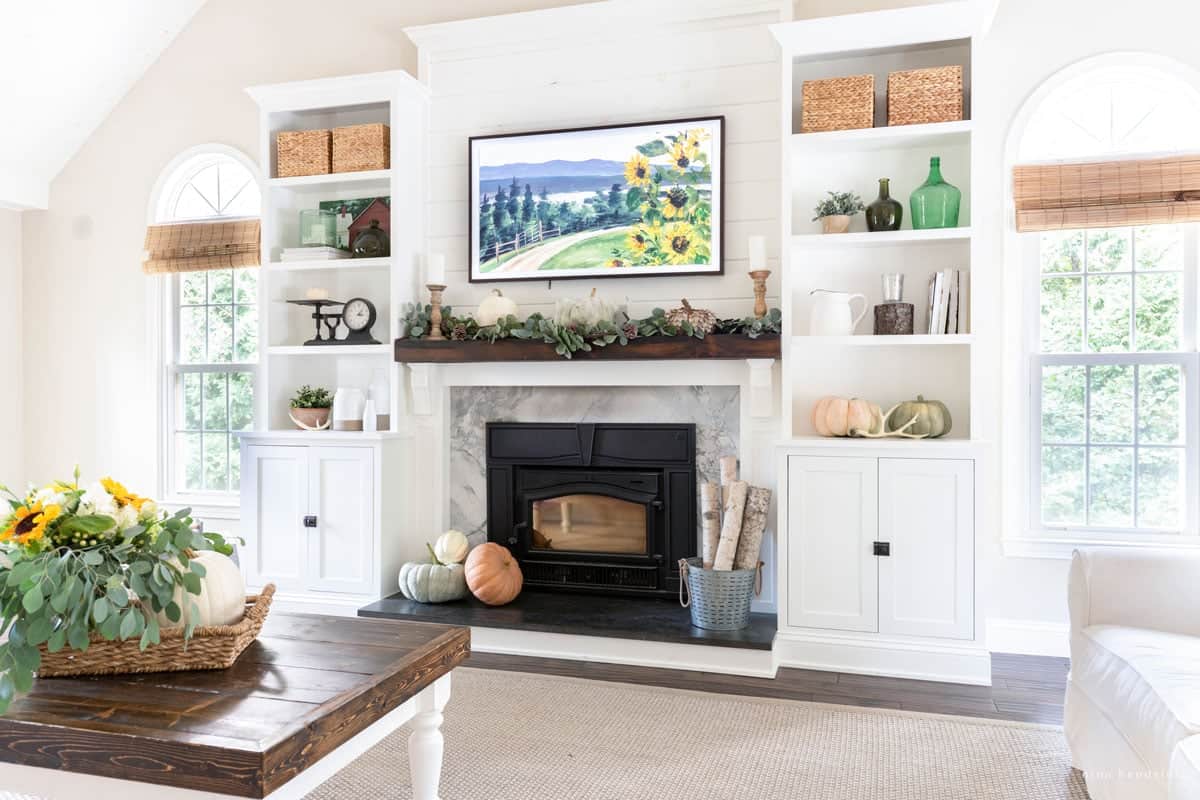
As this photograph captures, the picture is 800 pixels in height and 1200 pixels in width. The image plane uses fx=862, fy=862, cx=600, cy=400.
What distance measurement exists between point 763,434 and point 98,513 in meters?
2.71

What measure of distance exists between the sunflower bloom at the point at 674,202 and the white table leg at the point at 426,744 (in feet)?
8.23

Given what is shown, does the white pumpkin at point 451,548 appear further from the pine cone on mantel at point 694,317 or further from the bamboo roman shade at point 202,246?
the bamboo roman shade at point 202,246

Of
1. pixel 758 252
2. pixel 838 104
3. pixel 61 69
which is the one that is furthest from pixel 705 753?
pixel 61 69

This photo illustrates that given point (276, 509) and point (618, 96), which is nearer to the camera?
point (618, 96)

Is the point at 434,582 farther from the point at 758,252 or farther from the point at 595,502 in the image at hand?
the point at 758,252

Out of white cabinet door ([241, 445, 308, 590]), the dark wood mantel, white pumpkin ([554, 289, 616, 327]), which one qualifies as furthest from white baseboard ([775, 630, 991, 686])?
white cabinet door ([241, 445, 308, 590])

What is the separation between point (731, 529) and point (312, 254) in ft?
8.11

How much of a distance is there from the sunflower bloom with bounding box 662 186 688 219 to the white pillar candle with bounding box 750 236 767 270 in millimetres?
422

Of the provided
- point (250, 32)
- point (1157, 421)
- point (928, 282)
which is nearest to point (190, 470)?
point (250, 32)

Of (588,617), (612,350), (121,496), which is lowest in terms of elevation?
(588,617)

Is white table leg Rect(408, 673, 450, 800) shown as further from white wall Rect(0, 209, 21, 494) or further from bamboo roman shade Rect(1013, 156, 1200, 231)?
white wall Rect(0, 209, 21, 494)

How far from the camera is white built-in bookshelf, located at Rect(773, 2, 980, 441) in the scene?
348 centimetres

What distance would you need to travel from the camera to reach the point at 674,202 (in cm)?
394

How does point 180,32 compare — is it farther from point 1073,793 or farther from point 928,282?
point 1073,793
